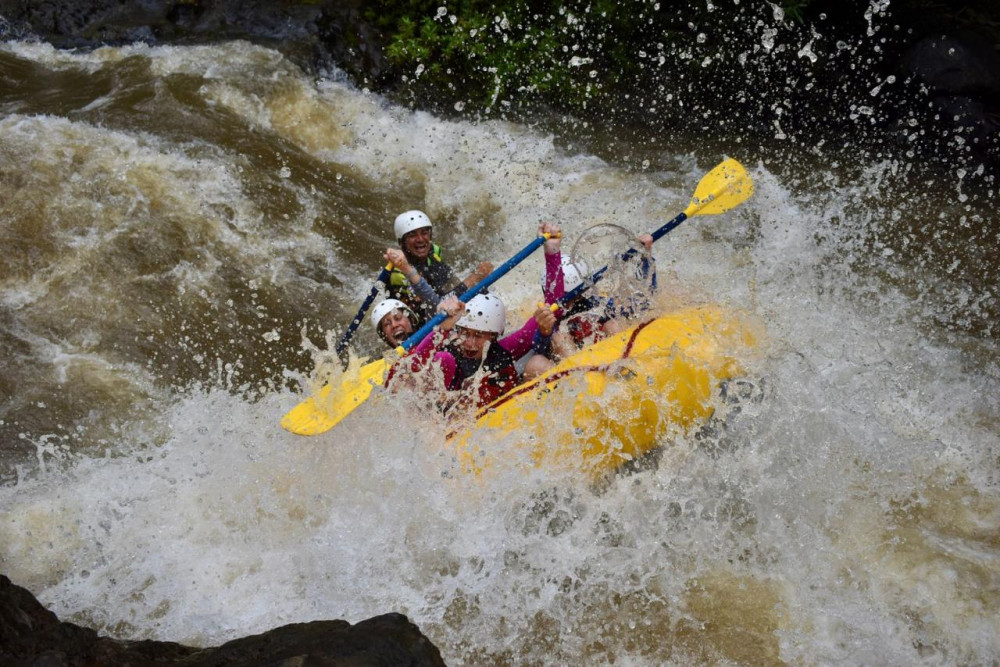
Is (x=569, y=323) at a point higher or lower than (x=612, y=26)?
lower

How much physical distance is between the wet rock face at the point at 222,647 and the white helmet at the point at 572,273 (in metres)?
2.21

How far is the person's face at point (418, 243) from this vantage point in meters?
4.98

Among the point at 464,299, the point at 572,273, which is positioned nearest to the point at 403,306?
the point at 464,299

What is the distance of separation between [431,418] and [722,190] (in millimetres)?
2263

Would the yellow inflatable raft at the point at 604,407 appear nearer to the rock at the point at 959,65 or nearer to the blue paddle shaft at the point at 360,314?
the blue paddle shaft at the point at 360,314

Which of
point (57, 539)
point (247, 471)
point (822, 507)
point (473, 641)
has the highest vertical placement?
point (822, 507)

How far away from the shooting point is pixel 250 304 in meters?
5.51

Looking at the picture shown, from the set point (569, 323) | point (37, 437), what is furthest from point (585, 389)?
point (37, 437)

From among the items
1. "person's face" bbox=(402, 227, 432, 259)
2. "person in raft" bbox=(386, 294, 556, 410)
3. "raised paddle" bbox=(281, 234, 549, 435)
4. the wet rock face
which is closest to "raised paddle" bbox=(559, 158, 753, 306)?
"person in raft" bbox=(386, 294, 556, 410)

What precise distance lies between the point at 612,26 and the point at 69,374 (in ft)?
17.7

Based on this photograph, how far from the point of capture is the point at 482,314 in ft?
14.1

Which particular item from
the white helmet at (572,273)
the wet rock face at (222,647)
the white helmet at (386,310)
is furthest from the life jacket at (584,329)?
the wet rock face at (222,647)

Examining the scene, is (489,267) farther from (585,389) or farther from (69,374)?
(69,374)

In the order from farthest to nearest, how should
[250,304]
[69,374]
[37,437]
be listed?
[250,304] → [69,374] → [37,437]
